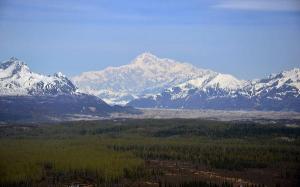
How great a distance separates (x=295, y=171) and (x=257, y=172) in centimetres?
602

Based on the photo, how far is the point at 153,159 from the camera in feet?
424

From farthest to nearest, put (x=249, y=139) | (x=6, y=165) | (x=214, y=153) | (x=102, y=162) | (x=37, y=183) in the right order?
(x=249, y=139) → (x=214, y=153) → (x=102, y=162) → (x=6, y=165) → (x=37, y=183)

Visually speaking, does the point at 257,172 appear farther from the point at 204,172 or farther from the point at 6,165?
the point at 6,165

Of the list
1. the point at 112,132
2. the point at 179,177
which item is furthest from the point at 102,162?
the point at 112,132

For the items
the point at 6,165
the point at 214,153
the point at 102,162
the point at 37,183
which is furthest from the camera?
the point at 214,153

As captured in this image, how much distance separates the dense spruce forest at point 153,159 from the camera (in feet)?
341

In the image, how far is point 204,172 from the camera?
4476 inches

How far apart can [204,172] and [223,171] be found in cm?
388

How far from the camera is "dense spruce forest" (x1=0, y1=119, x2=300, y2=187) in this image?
104m

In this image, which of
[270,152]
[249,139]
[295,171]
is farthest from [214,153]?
[249,139]

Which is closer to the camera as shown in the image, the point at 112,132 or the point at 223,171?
Result: the point at 223,171

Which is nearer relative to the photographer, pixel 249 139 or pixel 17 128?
pixel 249 139

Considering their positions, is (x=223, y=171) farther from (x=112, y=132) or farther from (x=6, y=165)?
(x=112, y=132)

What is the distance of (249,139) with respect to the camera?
6575 inches
